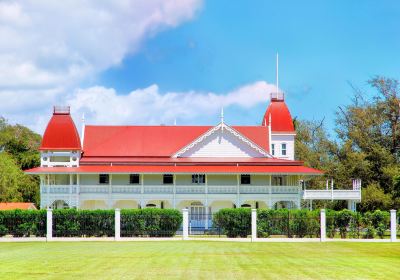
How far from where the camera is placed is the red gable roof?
211 ft

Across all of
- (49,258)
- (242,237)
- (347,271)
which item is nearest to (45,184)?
(242,237)

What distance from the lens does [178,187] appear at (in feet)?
196

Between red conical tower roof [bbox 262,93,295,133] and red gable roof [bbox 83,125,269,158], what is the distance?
1.25 meters

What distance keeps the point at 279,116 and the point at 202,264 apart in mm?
46007

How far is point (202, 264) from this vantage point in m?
23.7

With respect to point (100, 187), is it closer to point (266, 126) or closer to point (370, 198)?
point (266, 126)

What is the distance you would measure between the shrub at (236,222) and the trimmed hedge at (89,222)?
278cm

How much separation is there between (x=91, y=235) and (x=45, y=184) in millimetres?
19287

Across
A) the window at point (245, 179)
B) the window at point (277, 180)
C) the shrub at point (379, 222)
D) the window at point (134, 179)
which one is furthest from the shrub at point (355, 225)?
the window at point (134, 179)

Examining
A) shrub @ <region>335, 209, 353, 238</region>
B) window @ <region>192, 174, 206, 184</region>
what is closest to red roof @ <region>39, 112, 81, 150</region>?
window @ <region>192, 174, 206, 184</region>

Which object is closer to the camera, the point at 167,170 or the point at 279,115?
the point at 167,170

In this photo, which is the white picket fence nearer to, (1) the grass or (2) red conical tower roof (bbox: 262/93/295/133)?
(1) the grass

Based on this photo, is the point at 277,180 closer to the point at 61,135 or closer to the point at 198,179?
the point at 198,179

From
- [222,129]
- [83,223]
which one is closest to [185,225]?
[83,223]
